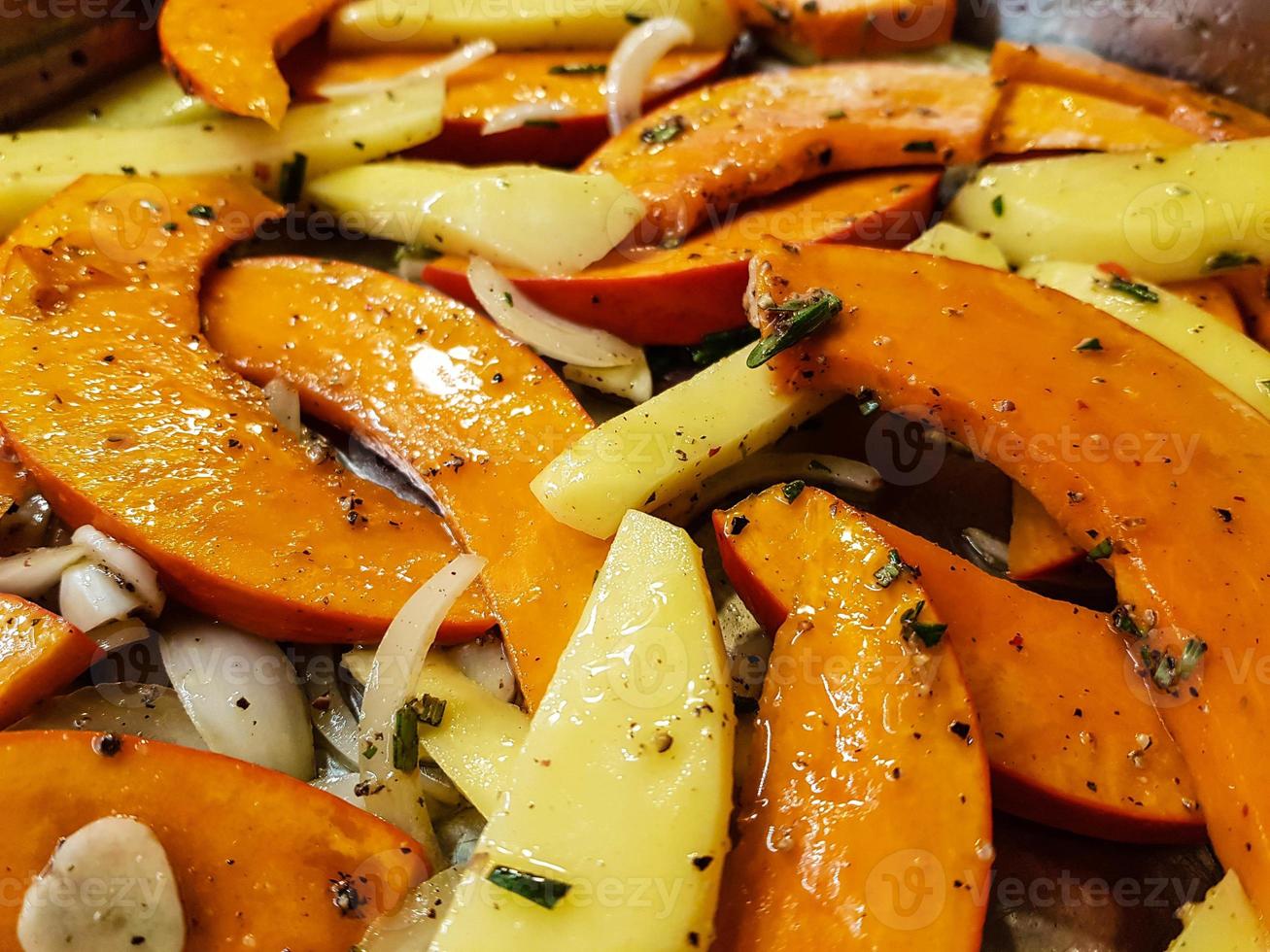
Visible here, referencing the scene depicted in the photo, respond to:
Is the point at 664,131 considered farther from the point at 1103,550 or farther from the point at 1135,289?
the point at 1103,550

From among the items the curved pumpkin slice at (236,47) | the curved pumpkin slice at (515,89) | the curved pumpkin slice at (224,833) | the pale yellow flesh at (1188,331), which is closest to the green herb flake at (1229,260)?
the pale yellow flesh at (1188,331)

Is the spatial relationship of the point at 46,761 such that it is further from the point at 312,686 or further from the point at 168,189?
the point at 168,189

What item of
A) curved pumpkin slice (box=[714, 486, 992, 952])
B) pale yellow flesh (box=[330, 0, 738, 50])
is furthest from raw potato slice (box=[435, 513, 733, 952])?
pale yellow flesh (box=[330, 0, 738, 50])

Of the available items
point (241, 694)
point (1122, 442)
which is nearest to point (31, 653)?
point (241, 694)

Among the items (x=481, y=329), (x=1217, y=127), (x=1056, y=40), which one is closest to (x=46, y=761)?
(x=481, y=329)

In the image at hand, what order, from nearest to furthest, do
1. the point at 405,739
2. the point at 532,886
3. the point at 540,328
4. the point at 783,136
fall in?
the point at 532,886
the point at 405,739
the point at 540,328
the point at 783,136

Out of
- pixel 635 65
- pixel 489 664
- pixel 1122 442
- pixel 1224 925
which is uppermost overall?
pixel 635 65

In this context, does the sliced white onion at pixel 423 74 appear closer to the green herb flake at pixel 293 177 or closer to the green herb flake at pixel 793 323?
the green herb flake at pixel 293 177
